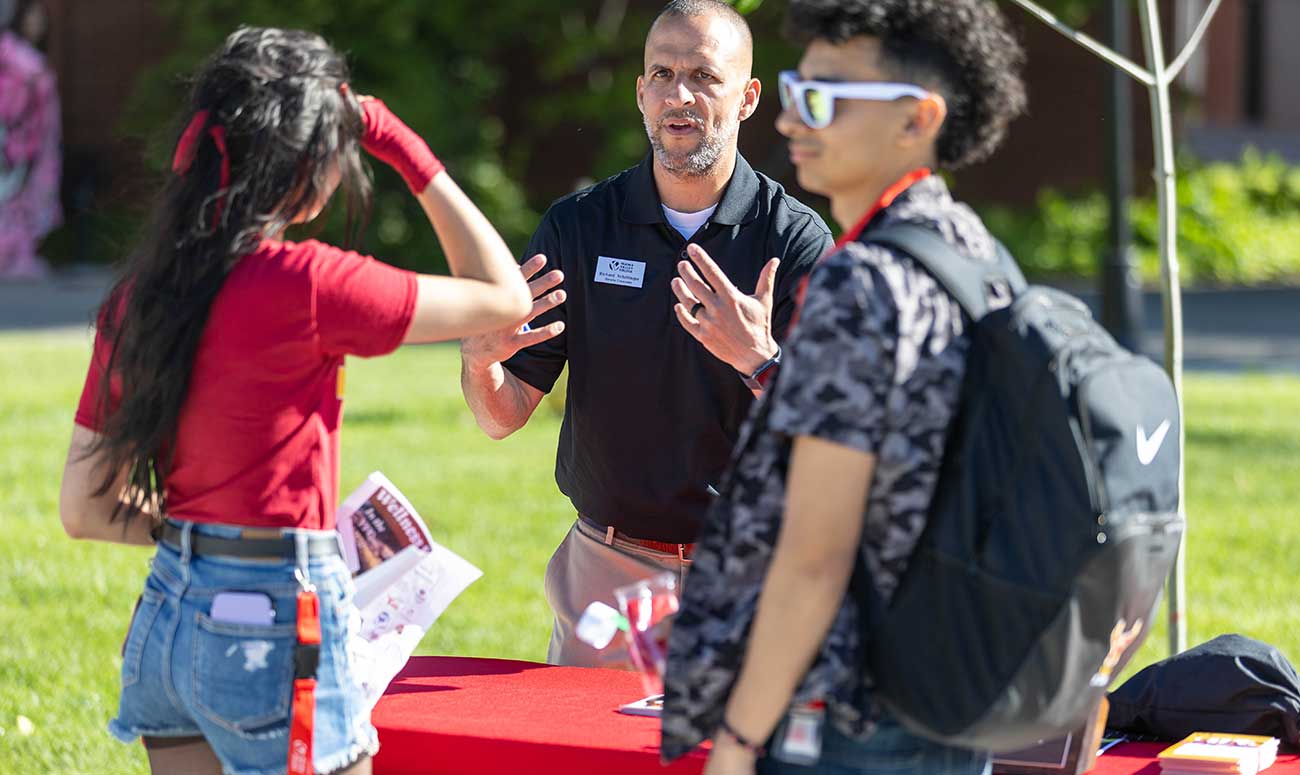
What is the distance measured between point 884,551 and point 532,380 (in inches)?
81.1

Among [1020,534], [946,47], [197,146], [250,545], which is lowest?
[250,545]

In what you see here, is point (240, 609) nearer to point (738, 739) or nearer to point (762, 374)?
point (738, 739)

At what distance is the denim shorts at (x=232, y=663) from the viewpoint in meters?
2.76

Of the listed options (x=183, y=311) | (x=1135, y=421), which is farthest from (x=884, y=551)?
(x=183, y=311)

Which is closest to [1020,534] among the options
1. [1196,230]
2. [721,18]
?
[721,18]

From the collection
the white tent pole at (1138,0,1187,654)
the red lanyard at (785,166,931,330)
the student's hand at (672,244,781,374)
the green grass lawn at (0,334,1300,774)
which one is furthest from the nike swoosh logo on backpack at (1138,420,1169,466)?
the green grass lawn at (0,334,1300,774)

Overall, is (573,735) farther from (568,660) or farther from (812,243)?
(812,243)

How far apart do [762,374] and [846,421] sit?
1.33 meters

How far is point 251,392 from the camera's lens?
8.98 ft

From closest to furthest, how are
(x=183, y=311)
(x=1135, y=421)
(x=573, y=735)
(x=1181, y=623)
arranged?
1. (x=1135, y=421)
2. (x=183, y=311)
3. (x=573, y=735)
4. (x=1181, y=623)

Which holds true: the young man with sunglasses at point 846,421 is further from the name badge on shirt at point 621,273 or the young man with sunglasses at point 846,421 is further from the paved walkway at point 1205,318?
the paved walkway at point 1205,318

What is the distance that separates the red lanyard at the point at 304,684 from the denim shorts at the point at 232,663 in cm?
2

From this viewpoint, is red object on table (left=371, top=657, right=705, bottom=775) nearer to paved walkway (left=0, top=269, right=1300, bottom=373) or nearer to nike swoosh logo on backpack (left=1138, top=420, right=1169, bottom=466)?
nike swoosh logo on backpack (left=1138, top=420, right=1169, bottom=466)

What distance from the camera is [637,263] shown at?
4.34 meters
